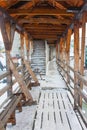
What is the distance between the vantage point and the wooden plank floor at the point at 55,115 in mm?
4152

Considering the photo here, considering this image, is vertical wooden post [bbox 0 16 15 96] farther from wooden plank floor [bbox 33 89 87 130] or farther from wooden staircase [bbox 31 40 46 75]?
wooden staircase [bbox 31 40 46 75]

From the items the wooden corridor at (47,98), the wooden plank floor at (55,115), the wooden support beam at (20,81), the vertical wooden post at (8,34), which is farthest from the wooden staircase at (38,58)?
the vertical wooden post at (8,34)

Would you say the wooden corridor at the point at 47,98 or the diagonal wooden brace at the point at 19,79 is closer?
the wooden corridor at the point at 47,98

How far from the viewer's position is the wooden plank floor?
415cm

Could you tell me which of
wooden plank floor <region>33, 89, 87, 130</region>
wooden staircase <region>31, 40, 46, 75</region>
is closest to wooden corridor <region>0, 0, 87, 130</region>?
wooden plank floor <region>33, 89, 87, 130</region>

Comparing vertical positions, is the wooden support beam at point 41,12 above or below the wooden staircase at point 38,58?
above

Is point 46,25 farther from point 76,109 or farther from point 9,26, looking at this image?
point 76,109

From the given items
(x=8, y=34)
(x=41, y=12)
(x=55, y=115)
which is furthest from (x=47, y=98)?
(x=41, y=12)

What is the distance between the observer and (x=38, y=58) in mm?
13672

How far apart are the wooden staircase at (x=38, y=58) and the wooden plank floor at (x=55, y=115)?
6.29 metres

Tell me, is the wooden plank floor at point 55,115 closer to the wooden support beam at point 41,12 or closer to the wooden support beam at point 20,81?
the wooden support beam at point 20,81

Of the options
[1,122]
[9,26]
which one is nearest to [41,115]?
[1,122]

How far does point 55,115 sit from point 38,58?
29.5 ft

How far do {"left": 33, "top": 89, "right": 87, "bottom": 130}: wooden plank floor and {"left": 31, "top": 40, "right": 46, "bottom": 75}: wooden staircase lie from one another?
248 inches
